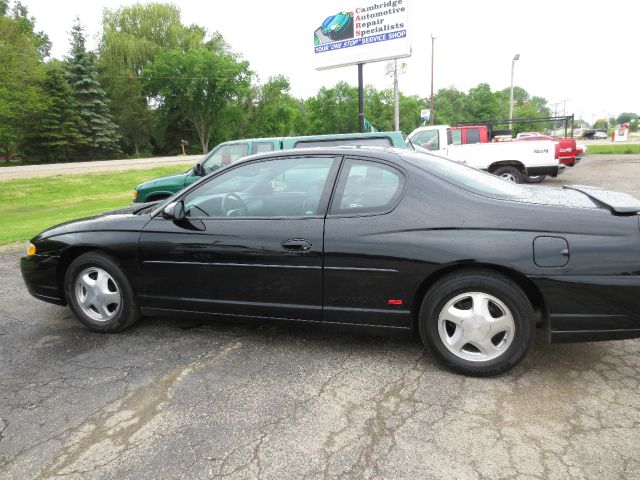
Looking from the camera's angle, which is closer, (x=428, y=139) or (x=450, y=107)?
(x=428, y=139)

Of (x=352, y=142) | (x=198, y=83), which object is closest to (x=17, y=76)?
(x=352, y=142)

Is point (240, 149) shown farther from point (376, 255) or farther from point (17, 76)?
point (17, 76)

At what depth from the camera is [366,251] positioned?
2.96 m

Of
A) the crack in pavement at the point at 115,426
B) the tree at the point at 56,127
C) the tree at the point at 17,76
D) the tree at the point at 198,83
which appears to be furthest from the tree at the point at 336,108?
the crack in pavement at the point at 115,426

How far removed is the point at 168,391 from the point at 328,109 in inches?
2055

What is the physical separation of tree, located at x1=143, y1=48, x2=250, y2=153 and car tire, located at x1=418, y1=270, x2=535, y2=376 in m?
52.9

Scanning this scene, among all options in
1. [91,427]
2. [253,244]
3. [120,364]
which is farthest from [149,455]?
[253,244]

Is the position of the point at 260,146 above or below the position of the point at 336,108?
below

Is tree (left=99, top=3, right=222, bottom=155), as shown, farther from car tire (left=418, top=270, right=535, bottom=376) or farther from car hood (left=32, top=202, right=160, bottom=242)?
car tire (left=418, top=270, right=535, bottom=376)

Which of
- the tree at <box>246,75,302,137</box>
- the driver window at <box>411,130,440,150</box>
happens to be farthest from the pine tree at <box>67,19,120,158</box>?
the driver window at <box>411,130,440,150</box>

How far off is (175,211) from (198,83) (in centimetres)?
5216

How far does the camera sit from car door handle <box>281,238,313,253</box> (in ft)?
10.1

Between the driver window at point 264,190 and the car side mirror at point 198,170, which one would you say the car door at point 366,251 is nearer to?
the driver window at point 264,190

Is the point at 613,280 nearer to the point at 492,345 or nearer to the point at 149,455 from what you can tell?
the point at 492,345
